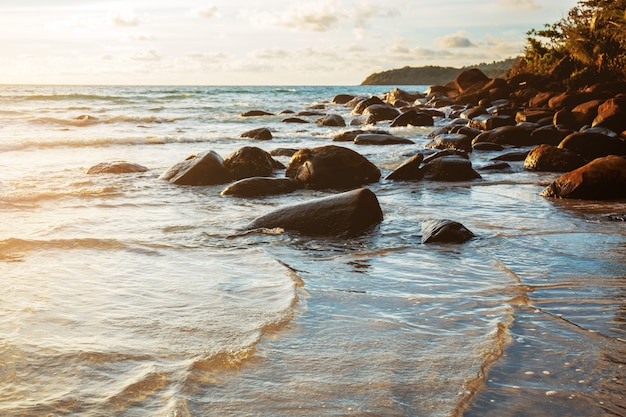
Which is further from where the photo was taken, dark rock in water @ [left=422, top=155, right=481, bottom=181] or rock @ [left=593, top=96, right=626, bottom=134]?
rock @ [left=593, top=96, right=626, bottom=134]

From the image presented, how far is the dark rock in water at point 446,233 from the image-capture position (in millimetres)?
5359

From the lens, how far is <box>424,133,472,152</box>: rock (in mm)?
13386

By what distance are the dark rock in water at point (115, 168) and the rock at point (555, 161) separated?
6396mm

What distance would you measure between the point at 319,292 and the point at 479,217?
10.2 feet

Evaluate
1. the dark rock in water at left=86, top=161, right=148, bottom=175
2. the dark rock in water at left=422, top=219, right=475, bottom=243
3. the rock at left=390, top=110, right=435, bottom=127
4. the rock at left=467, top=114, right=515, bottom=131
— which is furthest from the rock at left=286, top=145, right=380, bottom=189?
the rock at left=390, top=110, right=435, bottom=127

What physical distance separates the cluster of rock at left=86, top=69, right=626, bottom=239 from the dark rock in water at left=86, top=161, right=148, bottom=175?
40.2 inches

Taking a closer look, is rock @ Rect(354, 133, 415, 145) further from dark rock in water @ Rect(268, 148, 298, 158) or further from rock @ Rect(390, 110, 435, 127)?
rock @ Rect(390, 110, 435, 127)

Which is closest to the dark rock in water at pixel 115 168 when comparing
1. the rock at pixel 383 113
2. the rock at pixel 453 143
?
the rock at pixel 453 143

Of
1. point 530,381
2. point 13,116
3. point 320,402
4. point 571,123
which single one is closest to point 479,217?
point 530,381

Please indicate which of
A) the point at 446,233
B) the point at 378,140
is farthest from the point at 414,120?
the point at 446,233

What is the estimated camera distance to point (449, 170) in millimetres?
9477

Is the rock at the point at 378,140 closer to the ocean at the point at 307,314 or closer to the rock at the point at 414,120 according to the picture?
the rock at the point at 414,120

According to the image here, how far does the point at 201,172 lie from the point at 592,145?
7.18 metres

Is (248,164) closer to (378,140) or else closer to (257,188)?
(257,188)
